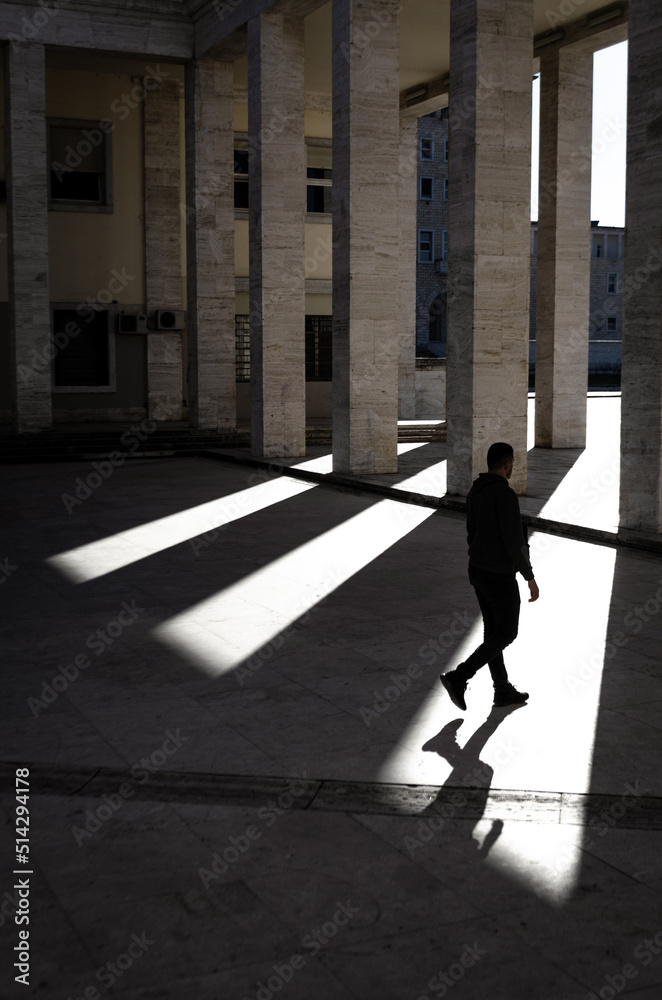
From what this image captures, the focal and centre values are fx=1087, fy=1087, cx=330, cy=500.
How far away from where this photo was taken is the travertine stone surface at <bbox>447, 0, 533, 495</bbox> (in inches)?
596

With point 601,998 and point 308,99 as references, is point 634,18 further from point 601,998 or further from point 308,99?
point 308,99

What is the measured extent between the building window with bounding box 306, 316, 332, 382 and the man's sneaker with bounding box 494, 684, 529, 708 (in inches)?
956

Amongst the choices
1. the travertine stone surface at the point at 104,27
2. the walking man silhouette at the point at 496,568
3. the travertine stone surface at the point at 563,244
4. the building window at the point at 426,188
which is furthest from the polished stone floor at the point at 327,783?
the building window at the point at 426,188

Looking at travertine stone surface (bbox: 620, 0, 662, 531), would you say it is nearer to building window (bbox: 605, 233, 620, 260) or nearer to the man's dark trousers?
the man's dark trousers

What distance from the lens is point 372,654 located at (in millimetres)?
7996

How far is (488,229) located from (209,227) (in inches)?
412

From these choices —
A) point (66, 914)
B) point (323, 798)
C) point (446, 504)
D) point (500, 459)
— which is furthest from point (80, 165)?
point (66, 914)

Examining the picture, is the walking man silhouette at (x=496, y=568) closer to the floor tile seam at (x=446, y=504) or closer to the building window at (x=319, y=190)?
the floor tile seam at (x=446, y=504)

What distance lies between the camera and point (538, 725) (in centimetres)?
644

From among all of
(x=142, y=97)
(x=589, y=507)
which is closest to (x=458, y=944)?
(x=589, y=507)

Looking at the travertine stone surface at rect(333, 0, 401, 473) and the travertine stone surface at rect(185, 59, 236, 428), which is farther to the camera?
the travertine stone surface at rect(185, 59, 236, 428)

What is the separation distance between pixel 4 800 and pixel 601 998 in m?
3.04

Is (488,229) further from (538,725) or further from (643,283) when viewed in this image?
(538,725)

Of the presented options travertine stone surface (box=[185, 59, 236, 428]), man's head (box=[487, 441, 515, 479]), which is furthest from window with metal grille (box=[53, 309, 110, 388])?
man's head (box=[487, 441, 515, 479])
